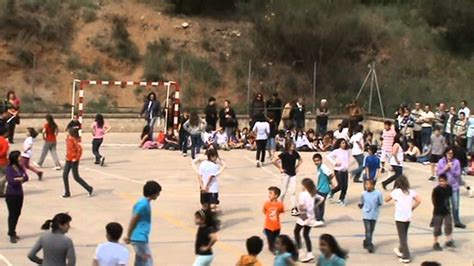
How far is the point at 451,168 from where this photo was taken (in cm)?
1638

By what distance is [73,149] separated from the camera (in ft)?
58.6

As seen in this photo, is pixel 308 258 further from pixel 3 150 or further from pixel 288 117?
pixel 288 117

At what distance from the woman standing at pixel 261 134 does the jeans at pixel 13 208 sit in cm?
1013

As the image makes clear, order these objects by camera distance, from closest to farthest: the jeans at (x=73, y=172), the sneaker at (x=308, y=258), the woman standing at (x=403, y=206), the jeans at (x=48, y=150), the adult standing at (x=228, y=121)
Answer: the sneaker at (x=308, y=258) < the woman standing at (x=403, y=206) < the jeans at (x=73, y=172) < the jeans at (x=48, y=150) < the adult standing at (x=228, y=121)

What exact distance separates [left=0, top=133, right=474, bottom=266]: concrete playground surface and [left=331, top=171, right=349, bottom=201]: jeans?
1.03ft

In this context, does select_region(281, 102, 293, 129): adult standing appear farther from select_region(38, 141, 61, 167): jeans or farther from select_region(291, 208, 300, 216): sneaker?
select_region(291, 208, 300, 216): sneaker

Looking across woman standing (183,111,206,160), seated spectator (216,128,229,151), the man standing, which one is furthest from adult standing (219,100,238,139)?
the man standing

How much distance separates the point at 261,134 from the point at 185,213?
6404mm

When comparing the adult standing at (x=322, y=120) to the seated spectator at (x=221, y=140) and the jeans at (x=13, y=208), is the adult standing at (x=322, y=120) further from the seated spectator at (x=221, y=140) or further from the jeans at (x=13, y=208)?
the jeans at (x=13, y=208)

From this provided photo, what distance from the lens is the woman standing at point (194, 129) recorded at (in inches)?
939

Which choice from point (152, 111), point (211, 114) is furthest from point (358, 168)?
point (152, 111)

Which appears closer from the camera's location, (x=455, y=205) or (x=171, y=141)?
(x=455, y=205)

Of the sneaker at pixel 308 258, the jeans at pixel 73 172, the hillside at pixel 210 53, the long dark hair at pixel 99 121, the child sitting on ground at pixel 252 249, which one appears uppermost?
the hillside at pixel 210 53

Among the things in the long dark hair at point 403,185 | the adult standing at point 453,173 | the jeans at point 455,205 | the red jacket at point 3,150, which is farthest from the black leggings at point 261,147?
the long dark hair at point 403,185
